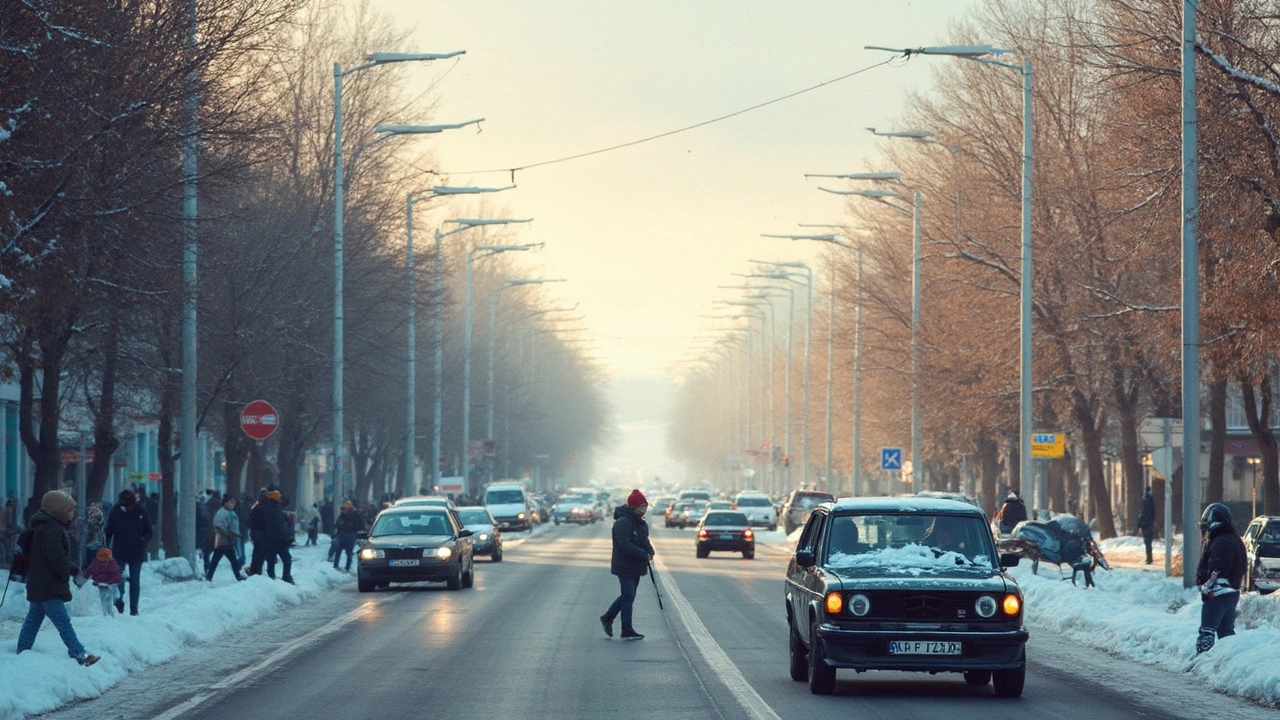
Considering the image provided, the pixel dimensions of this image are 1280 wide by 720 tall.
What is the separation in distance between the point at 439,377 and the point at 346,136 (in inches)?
806

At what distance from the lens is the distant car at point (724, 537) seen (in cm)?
4909

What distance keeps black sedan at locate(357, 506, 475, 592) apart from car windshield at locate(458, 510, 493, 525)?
44.1 ft

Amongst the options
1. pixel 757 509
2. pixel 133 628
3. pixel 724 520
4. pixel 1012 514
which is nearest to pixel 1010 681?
pixel 133 628

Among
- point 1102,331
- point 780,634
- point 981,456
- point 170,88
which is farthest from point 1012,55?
point 170,88

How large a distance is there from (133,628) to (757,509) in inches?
2186

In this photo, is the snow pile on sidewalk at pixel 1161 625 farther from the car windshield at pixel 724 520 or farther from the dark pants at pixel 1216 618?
the car windshield at pixel 724 520

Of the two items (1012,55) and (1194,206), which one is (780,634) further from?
(1012,55)

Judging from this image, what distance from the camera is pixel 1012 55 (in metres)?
46.9

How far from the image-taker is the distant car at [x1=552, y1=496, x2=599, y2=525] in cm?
9181

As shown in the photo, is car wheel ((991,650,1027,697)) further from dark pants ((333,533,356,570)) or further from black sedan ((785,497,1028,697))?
dark pants ((333,533,356,570))

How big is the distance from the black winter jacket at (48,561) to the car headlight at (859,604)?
7.00m

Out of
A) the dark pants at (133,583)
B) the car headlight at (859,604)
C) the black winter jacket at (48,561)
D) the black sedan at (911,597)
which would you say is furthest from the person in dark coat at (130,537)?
the car headlight at (859,604)

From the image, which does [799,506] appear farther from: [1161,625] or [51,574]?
[51,574]

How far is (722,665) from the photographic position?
18.5 metres
